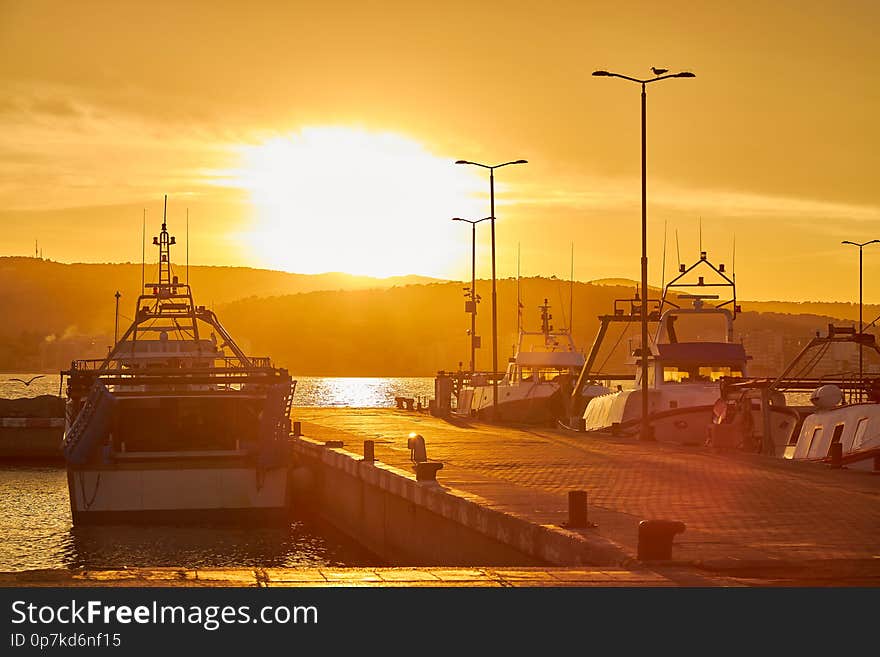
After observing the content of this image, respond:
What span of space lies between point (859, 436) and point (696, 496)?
963 cm

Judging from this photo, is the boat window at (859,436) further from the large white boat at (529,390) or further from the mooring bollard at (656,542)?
the large white boat at (529,390)

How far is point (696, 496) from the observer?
20359 millimetres

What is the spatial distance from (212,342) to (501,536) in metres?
30.1

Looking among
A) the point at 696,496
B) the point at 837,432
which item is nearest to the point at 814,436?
the point at 837,432

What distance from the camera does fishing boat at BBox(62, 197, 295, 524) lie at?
31594mm

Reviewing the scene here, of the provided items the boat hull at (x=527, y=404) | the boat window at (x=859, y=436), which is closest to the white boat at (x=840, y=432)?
the boat window at (x=859, y=436)

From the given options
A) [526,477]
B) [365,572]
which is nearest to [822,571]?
[365,572]

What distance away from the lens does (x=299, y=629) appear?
10.3 meters

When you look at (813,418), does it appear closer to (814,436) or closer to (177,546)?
(814,436)

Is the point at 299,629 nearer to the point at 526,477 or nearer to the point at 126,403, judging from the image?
the point at 526,477

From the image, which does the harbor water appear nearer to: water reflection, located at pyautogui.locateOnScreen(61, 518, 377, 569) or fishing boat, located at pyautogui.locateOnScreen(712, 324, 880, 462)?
water reflection, located at pyautogui.locateOnScreen(61, 518, 377, 569)

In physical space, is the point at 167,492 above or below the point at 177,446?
below

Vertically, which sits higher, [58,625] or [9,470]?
[58,625]

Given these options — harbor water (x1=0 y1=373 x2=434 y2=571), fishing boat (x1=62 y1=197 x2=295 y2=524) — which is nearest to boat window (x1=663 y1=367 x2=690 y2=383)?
harbor water (x1=0 y1=373 x2=434 y2=571)
